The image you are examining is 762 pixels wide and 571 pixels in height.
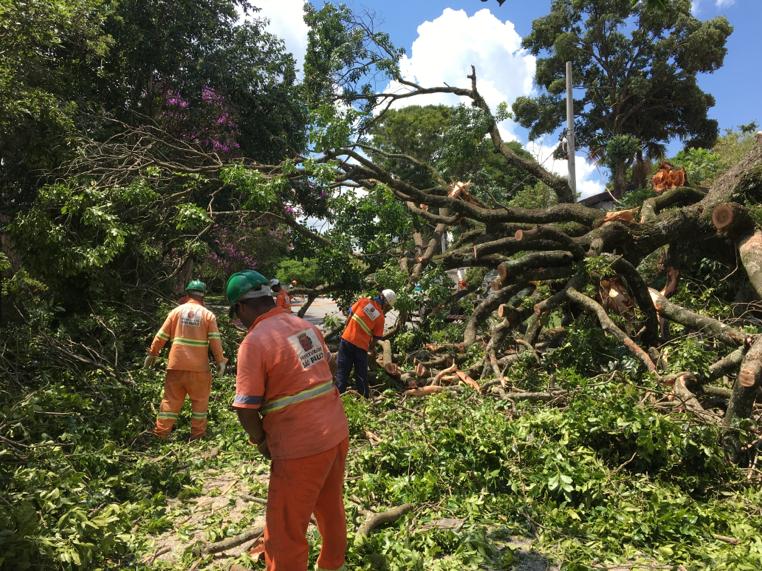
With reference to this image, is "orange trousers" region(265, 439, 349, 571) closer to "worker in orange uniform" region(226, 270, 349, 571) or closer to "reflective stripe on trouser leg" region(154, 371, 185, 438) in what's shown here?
"worker in orange uniform" region(226, 270, 349, 571)

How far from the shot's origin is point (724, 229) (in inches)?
233

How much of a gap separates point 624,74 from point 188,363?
2031cm

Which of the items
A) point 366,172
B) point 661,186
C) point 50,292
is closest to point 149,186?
point 50,292

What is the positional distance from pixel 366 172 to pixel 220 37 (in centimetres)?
494

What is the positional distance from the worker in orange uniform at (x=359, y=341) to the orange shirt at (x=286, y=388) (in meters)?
3.70

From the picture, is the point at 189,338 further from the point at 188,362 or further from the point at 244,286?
the point at 244,286

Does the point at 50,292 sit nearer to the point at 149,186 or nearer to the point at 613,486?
the point at 149,186

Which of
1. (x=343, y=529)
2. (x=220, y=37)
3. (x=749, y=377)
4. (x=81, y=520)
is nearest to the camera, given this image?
(x=343, y=529)

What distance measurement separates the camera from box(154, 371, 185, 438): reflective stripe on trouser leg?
4961 millimetres

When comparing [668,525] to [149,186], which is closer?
[668,525]

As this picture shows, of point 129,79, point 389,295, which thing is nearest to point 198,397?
point 389,295

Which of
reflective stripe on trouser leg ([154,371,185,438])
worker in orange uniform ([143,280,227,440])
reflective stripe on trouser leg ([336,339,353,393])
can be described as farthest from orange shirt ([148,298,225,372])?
reflective stripe on trouser leg ([336,339,353,393])

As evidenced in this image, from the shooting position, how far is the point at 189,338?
499 centimetres

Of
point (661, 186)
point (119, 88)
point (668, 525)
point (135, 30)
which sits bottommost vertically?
point (668, 525)
